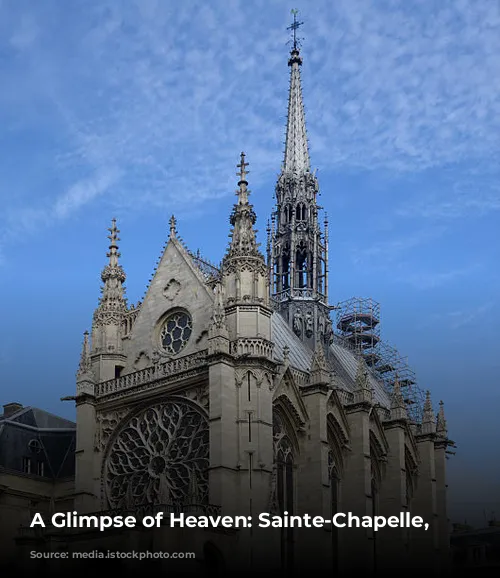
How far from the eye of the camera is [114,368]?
47.0m

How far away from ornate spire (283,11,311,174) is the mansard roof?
447 inches

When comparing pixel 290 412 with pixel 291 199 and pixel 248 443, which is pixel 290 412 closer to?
pixel 248 443

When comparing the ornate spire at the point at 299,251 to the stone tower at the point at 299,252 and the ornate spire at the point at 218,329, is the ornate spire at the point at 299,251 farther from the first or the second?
the ornate spire at the point at 218,329

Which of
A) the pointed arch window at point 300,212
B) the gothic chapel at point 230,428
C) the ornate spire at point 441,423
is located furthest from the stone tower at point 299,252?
the ornate spire at point 441,423

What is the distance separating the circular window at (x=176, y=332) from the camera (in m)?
45.5

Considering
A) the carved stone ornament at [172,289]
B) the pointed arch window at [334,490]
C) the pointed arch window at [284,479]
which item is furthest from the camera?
the carved stone ornament at [172,289]

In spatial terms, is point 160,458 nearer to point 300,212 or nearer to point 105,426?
point 105,426

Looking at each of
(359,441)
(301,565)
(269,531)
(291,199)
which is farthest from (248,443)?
(291,199)

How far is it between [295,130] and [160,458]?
27.9 m

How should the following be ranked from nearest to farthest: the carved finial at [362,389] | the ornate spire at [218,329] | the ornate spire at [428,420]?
the ornate spire at [218,329] < the carved finial at [362,389] < the ornate spire at [428,420]

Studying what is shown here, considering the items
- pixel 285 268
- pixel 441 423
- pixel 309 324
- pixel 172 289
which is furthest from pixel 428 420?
pixel 172 289

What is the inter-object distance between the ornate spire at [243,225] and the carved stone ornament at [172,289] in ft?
12.4

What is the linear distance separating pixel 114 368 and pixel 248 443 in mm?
9882

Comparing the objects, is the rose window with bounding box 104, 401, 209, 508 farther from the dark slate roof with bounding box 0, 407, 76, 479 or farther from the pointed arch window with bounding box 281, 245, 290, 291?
the pointed arch window with bounding box 281, 245, 290, 291
